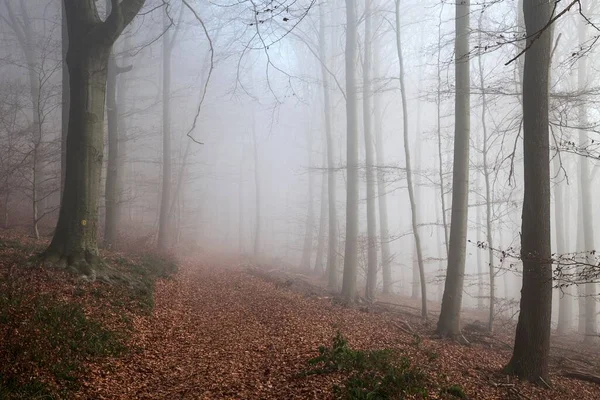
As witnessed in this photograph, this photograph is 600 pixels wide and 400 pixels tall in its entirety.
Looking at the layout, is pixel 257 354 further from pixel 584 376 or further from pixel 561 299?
pixel 561 299

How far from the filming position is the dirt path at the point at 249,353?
5230mm

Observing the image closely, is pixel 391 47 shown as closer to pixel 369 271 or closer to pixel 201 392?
pixel 369 271

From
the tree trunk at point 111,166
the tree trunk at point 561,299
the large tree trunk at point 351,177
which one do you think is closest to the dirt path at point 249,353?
the large tree trunk at point 351,177

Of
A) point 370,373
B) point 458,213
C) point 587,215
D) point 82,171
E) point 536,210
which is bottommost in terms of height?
point 370,373

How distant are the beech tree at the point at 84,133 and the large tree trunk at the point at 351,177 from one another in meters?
8.43

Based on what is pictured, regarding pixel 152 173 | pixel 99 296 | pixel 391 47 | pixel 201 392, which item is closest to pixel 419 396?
pixel 201 392

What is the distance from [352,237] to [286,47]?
16055 mm

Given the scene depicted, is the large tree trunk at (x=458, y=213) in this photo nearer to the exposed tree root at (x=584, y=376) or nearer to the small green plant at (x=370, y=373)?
the exposed tree root at (x=584, y=376)

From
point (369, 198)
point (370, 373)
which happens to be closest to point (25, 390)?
point (370, 373)

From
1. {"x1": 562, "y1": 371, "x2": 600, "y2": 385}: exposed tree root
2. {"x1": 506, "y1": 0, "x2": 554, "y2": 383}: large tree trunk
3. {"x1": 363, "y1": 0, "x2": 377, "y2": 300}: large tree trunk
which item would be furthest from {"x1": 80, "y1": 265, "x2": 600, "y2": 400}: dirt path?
{"x1": 363, "y1": 0, "x2": 377, "y2": 300}: large tree trunk

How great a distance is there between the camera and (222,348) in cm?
706

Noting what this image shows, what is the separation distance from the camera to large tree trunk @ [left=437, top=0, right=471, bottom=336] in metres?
9.66

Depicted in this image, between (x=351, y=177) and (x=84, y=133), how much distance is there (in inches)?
353

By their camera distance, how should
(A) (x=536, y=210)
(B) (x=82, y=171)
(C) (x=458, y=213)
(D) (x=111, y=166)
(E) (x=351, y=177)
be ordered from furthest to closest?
(D) (x=111, y=166) → (E) (x=351, y=177) → (C) (x=458, y=213) → (B) (x=82, y=171) → (A) (x=536, y=210)
